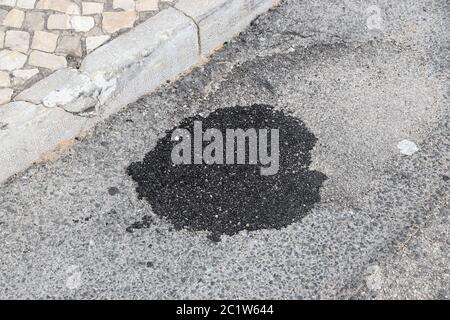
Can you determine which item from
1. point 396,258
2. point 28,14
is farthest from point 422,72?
point 28,14

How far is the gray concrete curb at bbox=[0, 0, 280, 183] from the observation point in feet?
11.9

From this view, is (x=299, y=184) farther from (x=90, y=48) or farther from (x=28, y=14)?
Answer: (x=28, y=14)

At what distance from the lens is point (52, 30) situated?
4109 millimetres

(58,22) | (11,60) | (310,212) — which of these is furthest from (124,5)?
(310,212)

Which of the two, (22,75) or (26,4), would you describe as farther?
(26,4)

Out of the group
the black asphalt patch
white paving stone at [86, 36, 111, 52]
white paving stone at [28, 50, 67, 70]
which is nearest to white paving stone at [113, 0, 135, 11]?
white paving stone at [86, 36, 111, 52]

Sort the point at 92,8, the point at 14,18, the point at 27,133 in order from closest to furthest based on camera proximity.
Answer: the point at 27,133 → the point at 14,18 → the point at 92,8

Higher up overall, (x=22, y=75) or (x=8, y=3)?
(x=8, y=3)

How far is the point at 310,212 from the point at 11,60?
2.06m

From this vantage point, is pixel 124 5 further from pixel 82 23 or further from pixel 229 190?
pixel 229 190

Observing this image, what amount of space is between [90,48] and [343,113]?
65.1 inches

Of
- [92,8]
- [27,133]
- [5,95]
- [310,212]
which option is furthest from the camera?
[92,8]

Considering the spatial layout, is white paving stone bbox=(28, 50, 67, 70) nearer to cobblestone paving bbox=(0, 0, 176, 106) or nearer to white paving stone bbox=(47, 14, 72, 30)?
cobblestone paving bbox=(0, 0, 176, 106)

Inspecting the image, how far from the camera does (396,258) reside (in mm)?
3270
